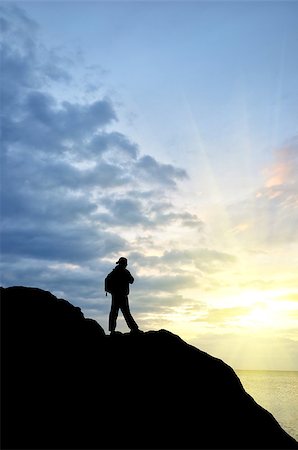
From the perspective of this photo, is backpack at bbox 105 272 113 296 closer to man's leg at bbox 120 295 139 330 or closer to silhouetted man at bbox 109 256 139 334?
silhouetted man at bbox 109 256 139 334

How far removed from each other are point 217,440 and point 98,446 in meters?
4.13

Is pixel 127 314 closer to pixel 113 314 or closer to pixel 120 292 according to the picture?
pixel 113 314

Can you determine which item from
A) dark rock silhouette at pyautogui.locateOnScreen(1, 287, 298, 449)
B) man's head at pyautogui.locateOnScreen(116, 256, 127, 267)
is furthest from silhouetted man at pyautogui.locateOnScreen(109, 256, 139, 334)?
dark rock silhouette at pyautogui.locateOnScreen(1, 287, 298, 449)

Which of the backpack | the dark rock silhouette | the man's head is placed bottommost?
the dark rock silhouette

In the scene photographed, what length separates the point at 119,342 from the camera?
1545 centimetres

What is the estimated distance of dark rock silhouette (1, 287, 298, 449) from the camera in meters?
11.6

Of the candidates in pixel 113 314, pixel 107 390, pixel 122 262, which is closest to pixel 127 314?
pixel 113 314

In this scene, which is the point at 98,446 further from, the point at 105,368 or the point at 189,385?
the point at 189,385

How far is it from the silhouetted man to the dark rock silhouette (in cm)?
112

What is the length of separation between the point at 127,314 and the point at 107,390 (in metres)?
4.47

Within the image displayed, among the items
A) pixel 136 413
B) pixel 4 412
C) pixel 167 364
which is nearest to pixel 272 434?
pixel 167 364

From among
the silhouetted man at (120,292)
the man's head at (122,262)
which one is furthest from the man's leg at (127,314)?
the man's head at (122,262)

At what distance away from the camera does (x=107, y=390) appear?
12992 mm

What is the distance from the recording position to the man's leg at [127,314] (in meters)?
17.0
